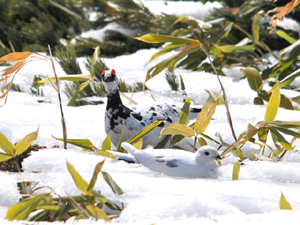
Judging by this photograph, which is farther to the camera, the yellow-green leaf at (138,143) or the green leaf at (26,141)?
the yellow-green leaf at (138,143)

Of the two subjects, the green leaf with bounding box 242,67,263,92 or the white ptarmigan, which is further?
the green leaf with bounding box 242,67,263,92

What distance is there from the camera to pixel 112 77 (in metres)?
1.20

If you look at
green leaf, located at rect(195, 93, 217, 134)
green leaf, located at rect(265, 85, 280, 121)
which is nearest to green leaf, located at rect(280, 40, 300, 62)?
green leaf, located at rect(265, 85, 280, 121)

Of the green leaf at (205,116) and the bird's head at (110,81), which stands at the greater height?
the bird's head at (110,81)

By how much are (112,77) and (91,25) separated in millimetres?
1728

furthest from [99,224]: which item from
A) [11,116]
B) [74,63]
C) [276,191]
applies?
[74,63]

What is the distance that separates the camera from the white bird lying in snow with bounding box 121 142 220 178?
91cm

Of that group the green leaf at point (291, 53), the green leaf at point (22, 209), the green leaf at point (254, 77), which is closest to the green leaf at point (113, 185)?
the green leaf at point (22, 209)

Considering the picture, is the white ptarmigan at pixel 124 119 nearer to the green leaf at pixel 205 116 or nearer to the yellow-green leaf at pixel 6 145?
the green leaf at pixel 205 116

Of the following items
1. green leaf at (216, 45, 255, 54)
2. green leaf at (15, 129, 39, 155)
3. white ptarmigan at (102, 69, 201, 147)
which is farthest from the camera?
green leaf at (216, 45, 255, 54)

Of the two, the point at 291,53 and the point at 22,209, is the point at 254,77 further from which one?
the point at 22,209

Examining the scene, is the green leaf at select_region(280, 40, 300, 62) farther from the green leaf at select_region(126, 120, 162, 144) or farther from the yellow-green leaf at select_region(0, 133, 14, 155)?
the yellow-green leaf at select_region(0, 133, 14, 155)

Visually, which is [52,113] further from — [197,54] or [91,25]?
[91,25]

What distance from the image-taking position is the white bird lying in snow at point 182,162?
2.97ft
